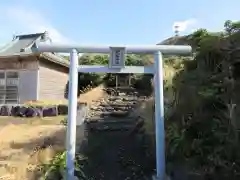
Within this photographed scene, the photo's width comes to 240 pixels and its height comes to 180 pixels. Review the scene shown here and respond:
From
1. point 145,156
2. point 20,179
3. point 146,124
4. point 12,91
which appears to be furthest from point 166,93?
point 12,91

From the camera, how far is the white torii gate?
7.17 m

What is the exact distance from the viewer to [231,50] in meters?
7.03

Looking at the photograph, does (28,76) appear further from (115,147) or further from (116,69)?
(116,69)

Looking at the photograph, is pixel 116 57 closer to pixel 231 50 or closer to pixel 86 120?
pixel 231 50

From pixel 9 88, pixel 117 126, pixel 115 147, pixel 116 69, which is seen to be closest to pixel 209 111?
pixel 116 69

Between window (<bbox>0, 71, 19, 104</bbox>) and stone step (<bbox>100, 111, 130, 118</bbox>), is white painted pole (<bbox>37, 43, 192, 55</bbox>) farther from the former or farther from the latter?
window (<bbox>0, 71, 19, 104</bbox>)

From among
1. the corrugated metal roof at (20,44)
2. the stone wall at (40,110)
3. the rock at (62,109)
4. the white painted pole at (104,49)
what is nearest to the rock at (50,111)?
the stone wall at (40,110)

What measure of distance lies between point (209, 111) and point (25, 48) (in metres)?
14.9

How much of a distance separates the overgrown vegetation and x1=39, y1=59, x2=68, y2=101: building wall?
11.3m

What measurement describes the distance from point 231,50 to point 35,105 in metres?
11.3

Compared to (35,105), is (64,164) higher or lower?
lower

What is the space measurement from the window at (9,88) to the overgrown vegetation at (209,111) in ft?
40.1

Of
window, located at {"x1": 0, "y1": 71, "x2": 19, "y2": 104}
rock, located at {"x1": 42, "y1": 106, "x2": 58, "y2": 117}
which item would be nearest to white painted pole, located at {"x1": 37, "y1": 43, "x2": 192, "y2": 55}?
rock, located at {"x1": 42, "y1": 106, "x2": 58, "y2": 117}

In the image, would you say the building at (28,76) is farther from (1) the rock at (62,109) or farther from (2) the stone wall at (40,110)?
(1) the rock at (62,109)
